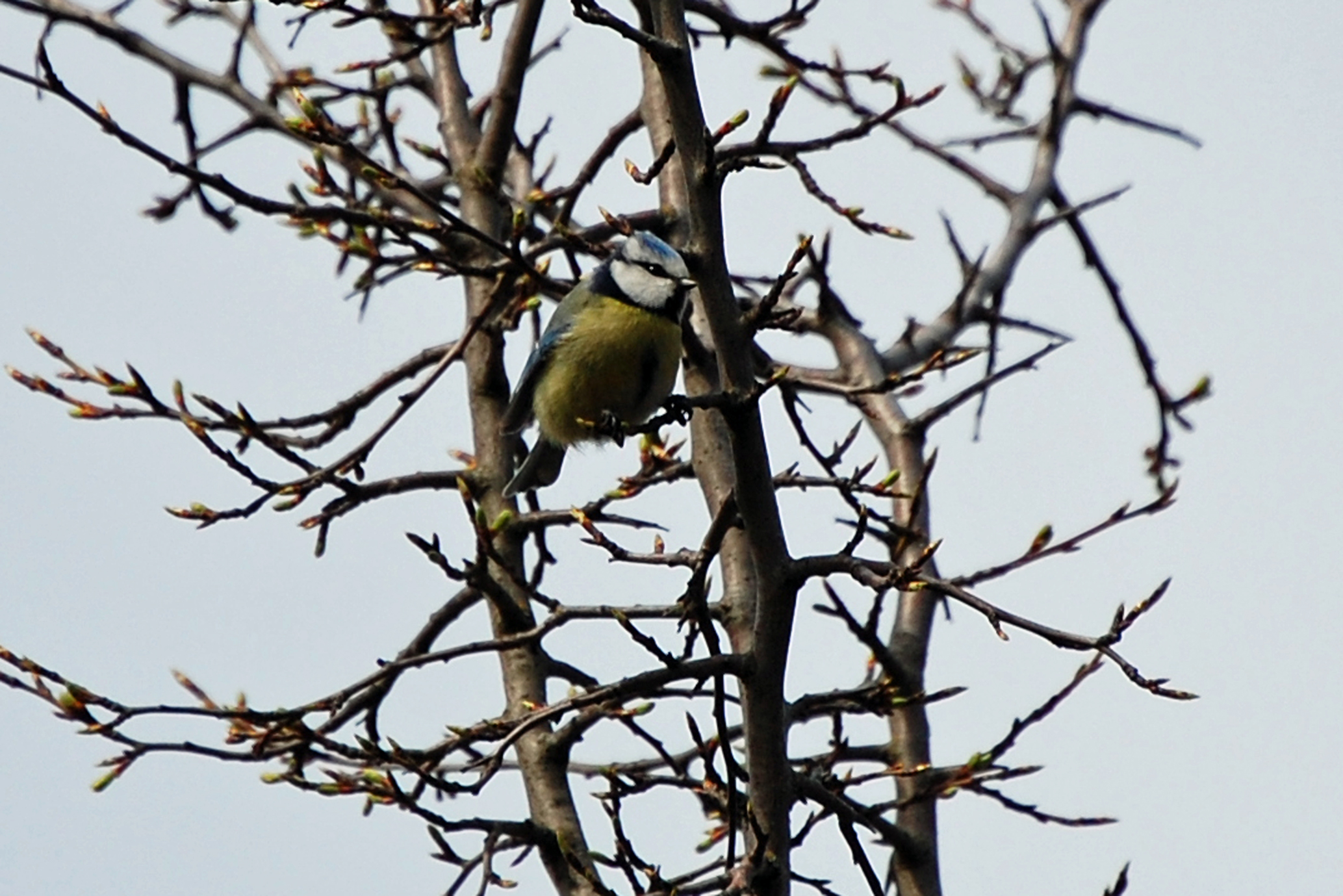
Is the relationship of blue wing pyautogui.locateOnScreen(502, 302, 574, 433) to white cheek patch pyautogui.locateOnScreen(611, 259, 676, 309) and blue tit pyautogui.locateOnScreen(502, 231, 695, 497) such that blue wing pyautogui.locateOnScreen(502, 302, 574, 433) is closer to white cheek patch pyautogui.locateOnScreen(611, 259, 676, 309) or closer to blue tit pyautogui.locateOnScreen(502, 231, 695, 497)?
blue tit pyautogui.locateOnScreen(502, 231, 695, 497)

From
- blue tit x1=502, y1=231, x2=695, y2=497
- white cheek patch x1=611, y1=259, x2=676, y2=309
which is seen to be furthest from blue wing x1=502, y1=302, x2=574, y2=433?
white cheek patch x1=611, y1=259, x2=676, y2=309

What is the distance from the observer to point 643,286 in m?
4.75

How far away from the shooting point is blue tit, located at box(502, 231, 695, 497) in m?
4.70

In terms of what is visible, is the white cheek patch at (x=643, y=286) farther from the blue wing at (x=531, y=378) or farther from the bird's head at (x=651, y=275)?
the blue wing at (x=531, y=378)

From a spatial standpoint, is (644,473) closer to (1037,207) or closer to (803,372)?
(803,372)

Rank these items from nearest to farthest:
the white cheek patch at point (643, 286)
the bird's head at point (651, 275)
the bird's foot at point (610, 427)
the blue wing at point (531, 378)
→ the bird's foot at point (610, 427)
the bird's head at point (651, 275)
the white cheek patch at point (643, 286)
the blue wing at point (531, 378)

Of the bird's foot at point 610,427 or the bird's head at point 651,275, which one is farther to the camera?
the bird's head at point 651,275

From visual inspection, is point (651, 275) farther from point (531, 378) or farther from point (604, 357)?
point (531, 378)

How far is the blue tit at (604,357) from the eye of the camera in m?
→ 4.70

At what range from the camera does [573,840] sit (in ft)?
13.7

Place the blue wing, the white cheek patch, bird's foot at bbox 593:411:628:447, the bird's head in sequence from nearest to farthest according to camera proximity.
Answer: bird's foot at bbox 593:411:628:447, the bird's head, the white cheek patch, the blue wing

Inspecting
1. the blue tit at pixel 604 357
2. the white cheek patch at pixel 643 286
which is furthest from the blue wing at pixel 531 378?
the white cheek patch at pixel 643 286

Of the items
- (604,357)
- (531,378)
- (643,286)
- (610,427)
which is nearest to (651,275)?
(643,286)

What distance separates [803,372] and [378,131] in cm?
200
